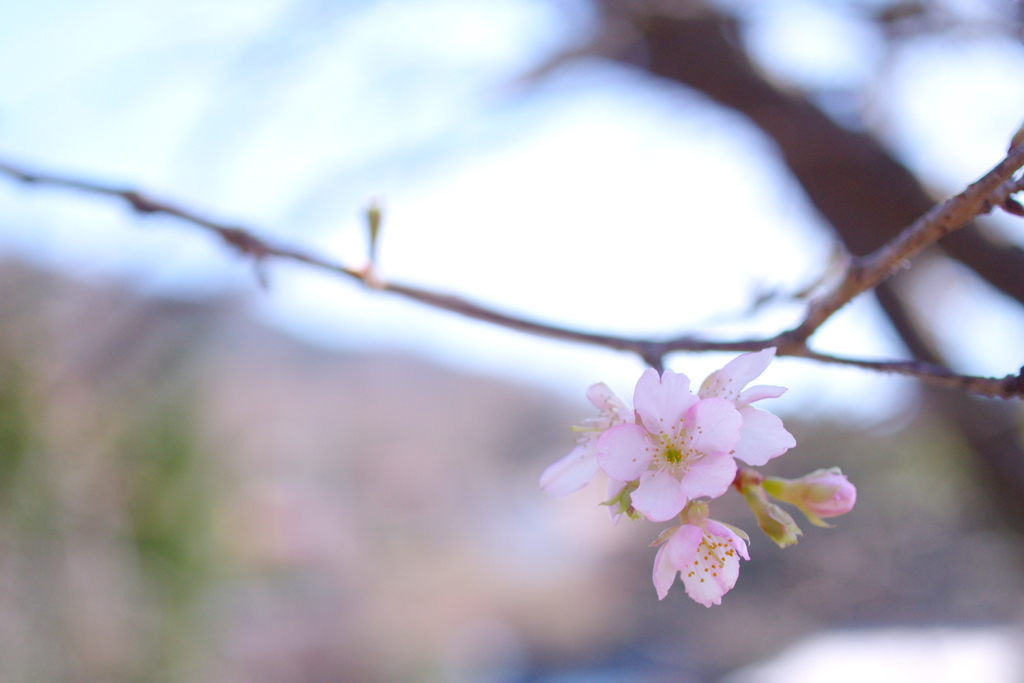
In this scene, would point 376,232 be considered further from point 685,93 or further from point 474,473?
point 474,473

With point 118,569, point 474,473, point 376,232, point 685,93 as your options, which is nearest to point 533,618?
point 474,473

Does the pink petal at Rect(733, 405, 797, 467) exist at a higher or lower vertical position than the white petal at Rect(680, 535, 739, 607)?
higher

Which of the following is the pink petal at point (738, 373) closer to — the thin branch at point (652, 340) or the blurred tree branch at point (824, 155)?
the thin branch at point (652, 340)

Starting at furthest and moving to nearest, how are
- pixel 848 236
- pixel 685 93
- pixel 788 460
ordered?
1. pixel 788 460
2. pixel 685 93
3. pixel 848 236

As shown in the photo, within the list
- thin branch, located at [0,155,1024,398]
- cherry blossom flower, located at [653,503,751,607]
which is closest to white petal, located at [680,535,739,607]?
cherry blossom flower, located at [653,503,751,607]

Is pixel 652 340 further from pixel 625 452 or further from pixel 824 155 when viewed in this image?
pixel 824 155

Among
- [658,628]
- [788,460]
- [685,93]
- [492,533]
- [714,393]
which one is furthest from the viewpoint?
[492,533]

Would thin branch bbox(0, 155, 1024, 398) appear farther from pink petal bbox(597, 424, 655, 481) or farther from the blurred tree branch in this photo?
the blurred tree branch

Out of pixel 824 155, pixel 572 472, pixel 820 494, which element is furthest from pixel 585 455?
pixel 824 155
